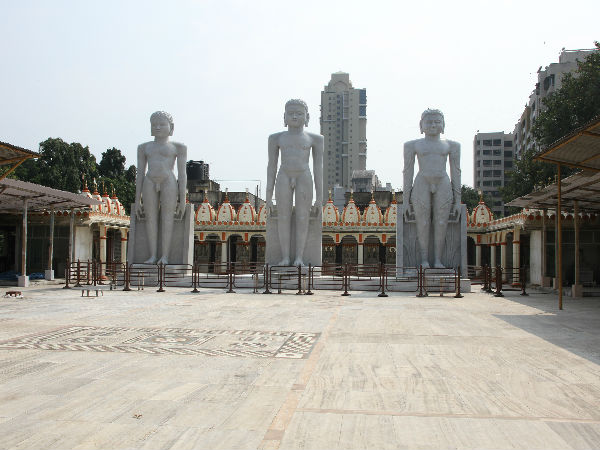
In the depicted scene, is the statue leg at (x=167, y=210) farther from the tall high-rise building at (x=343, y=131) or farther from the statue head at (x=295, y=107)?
the tall high-rise building at (x=343, y=131)

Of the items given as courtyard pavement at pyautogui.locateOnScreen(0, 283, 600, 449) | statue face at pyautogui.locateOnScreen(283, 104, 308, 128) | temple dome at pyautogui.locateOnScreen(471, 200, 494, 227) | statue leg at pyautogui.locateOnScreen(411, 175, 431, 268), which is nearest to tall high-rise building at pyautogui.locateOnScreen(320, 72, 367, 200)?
temple dome at pyautogui.locateOnScreen(471, 200, 494, 227)

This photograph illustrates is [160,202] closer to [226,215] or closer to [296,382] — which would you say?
[226,215]

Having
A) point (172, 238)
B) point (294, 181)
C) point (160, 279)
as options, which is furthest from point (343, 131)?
point (160, 279)

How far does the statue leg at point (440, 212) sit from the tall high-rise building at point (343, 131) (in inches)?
3362

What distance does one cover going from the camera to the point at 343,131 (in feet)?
345

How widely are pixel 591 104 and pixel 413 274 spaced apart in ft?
44.3

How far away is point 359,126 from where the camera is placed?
4114 inches

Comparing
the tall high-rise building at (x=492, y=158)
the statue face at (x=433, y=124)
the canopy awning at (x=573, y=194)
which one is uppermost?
the tall high-rise building at (x=492, y=158)

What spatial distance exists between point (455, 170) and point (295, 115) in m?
5.28

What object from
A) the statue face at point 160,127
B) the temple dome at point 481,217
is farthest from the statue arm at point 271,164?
the temple dome at point 481,217

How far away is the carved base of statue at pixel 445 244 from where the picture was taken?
1814cm

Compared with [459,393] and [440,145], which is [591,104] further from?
[459,393]

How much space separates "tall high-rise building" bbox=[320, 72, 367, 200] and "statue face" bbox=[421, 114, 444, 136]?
Result: 85244 millimetres

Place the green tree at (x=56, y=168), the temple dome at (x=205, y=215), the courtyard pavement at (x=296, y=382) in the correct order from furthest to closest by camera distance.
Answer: the green tree at (x=56, y=168), the temple dome at (x=205, y=215), the courtyard pavement at (x=296, y=382)
